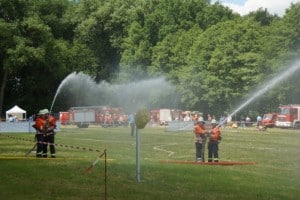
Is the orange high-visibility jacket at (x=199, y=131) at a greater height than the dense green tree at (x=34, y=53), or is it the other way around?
the dense green tree at (x=34, y=53)

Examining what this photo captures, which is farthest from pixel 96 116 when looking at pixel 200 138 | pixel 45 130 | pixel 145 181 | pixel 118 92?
pixel 145 181

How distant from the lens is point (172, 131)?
66500 mm

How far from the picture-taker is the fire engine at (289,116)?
80.6 meters

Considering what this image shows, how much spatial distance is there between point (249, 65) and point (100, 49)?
1294 inches

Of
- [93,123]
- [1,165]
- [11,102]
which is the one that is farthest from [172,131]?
[1,165]

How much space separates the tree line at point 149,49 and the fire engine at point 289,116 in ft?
9.86

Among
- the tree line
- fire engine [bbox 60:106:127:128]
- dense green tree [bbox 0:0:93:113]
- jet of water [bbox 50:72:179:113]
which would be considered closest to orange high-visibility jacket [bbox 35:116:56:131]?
dense green tree [bbox 0:0:93:113]

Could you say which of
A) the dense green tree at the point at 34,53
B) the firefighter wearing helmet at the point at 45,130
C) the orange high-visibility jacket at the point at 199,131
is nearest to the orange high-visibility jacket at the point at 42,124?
the firefighter wearing helmet at the point at 45,130

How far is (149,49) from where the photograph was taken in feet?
344

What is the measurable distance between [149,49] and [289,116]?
3239 cm

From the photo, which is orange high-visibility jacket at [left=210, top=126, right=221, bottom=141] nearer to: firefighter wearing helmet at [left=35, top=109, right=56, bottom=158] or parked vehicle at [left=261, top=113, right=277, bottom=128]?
firefighter wearing helmet at [left=35, top=109, right=56, bottom=158]

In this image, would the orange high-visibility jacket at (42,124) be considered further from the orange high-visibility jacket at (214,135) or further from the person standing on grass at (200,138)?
the orange high-visibility jacket at (214,135)

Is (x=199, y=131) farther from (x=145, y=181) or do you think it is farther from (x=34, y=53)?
(x=34, y=53)

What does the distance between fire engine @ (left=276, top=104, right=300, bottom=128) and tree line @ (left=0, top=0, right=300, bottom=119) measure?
3.00 meters
